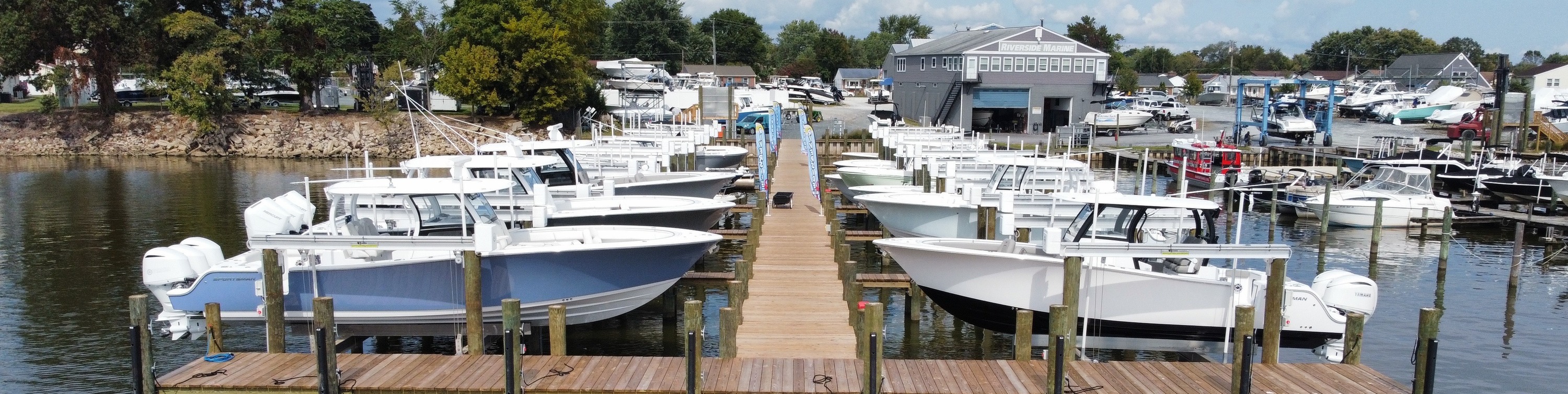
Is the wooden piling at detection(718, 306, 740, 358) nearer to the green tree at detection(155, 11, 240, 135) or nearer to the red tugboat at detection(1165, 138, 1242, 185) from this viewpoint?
the red tugboat at detection(1165, 138, 1242, 185)

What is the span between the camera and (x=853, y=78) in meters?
103

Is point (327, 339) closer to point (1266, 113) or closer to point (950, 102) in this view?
point (950, 102)

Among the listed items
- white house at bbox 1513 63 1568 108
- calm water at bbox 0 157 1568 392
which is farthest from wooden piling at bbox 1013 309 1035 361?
white house at bbox 1513 63 1568 108

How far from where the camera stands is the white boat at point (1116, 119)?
53.5m

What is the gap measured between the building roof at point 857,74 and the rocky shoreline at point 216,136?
5426cm

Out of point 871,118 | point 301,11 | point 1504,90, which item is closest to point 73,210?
point 301,11

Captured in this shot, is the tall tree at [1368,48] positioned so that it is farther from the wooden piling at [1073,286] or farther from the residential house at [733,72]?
the wooden piling at [1073,286]

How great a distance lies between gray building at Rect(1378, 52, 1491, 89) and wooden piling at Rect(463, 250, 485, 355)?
285 feet

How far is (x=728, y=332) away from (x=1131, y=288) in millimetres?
5119

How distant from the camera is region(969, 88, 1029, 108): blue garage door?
5384cm

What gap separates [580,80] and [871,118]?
1536cm

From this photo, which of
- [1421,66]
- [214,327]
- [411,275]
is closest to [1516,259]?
[411,275]

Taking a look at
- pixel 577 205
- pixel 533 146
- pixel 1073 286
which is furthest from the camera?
pixel 533 146

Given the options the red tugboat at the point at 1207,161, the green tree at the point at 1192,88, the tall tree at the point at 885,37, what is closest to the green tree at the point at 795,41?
the tall tree at the point at 885,37
